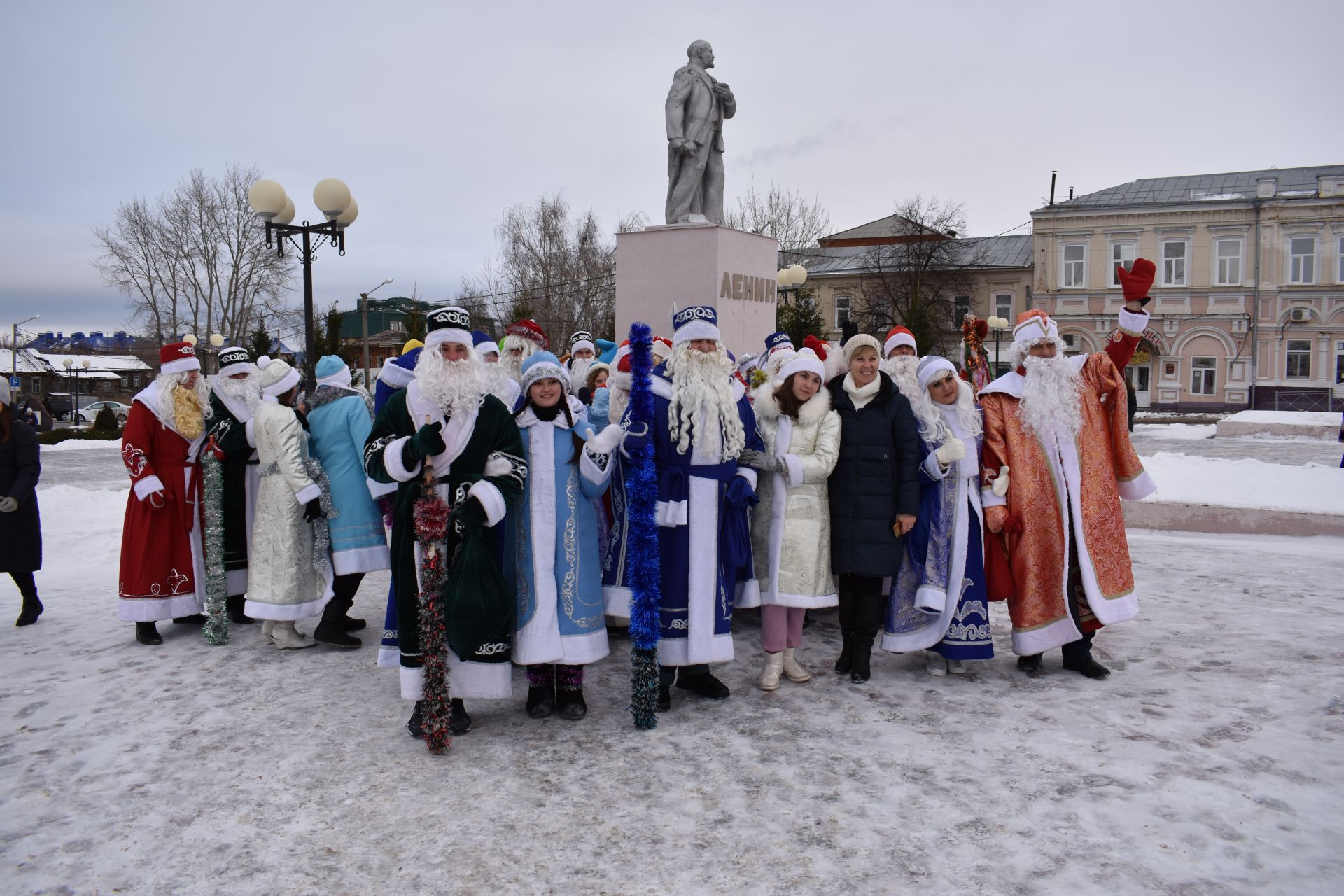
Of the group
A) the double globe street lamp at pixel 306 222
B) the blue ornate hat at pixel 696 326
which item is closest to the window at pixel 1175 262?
the double globe street lamp at pixel 306 222

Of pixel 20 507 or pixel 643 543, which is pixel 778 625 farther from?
pixel 20 507

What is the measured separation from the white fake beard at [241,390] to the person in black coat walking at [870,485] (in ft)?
12.1

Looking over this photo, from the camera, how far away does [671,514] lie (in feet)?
13.3

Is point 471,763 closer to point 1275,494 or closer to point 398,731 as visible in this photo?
point 398,731

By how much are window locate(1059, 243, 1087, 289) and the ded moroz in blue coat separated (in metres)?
40.5

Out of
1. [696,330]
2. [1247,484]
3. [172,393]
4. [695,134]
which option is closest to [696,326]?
[696,330]

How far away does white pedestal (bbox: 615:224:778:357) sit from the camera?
848 centimetres

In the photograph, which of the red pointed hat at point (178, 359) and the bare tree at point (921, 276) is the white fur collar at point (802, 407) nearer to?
the red pointed hat at point (178, 359)

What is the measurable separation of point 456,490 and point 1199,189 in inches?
1775

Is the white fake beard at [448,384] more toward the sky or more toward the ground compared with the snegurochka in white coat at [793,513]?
more toward the sky

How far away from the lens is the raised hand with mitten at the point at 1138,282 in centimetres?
472

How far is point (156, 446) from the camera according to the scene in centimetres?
560

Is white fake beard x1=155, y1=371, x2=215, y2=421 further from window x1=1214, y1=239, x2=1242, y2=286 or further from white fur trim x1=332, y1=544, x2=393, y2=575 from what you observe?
window x1=1214, y1=239, x2=1242, y2=286

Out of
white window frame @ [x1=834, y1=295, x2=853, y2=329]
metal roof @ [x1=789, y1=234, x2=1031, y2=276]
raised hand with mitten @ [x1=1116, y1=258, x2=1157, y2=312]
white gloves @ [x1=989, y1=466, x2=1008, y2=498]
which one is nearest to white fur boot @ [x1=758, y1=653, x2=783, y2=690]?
white gloves @ [x1=989, y1=466, x2=1008, y2=498]
